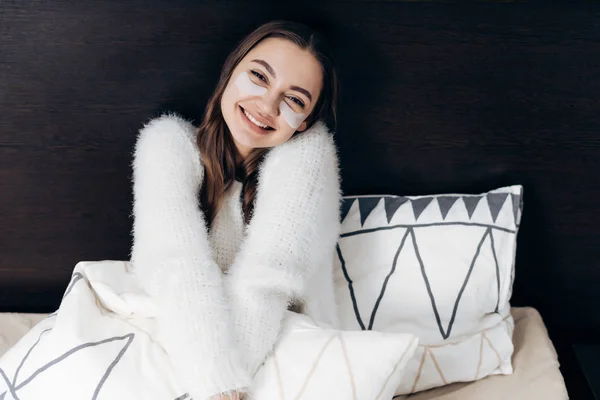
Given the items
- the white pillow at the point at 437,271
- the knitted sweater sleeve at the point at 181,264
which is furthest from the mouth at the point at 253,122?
the white pillow at the point at 437,271

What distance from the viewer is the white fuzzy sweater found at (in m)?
0.92

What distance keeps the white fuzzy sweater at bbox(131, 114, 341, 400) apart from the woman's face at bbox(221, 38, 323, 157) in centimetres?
7

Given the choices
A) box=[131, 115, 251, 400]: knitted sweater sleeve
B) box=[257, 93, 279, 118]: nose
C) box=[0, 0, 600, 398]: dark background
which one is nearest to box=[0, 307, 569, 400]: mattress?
box=[0, 0, 600, 398]: dark background

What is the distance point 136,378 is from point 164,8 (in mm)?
688

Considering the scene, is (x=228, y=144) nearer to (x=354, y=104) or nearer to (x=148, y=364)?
(x=354, y=104)

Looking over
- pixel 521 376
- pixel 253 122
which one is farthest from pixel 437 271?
pixel 253 122

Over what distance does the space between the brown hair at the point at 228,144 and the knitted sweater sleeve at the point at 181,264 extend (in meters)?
0.03

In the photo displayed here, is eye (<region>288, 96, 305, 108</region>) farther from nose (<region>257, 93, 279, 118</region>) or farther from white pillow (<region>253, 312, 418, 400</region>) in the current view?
white pillow (<region>253, 312, 418, 400</region>)

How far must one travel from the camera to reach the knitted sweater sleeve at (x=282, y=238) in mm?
949

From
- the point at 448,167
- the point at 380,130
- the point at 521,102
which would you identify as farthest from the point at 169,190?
the point at 521,102

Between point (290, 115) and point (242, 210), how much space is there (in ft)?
0.75

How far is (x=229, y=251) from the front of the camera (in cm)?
112

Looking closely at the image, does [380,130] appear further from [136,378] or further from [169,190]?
[136,378]

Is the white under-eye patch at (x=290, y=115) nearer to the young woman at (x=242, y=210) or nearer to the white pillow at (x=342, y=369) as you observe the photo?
the young woman at (x=242, y=210)
